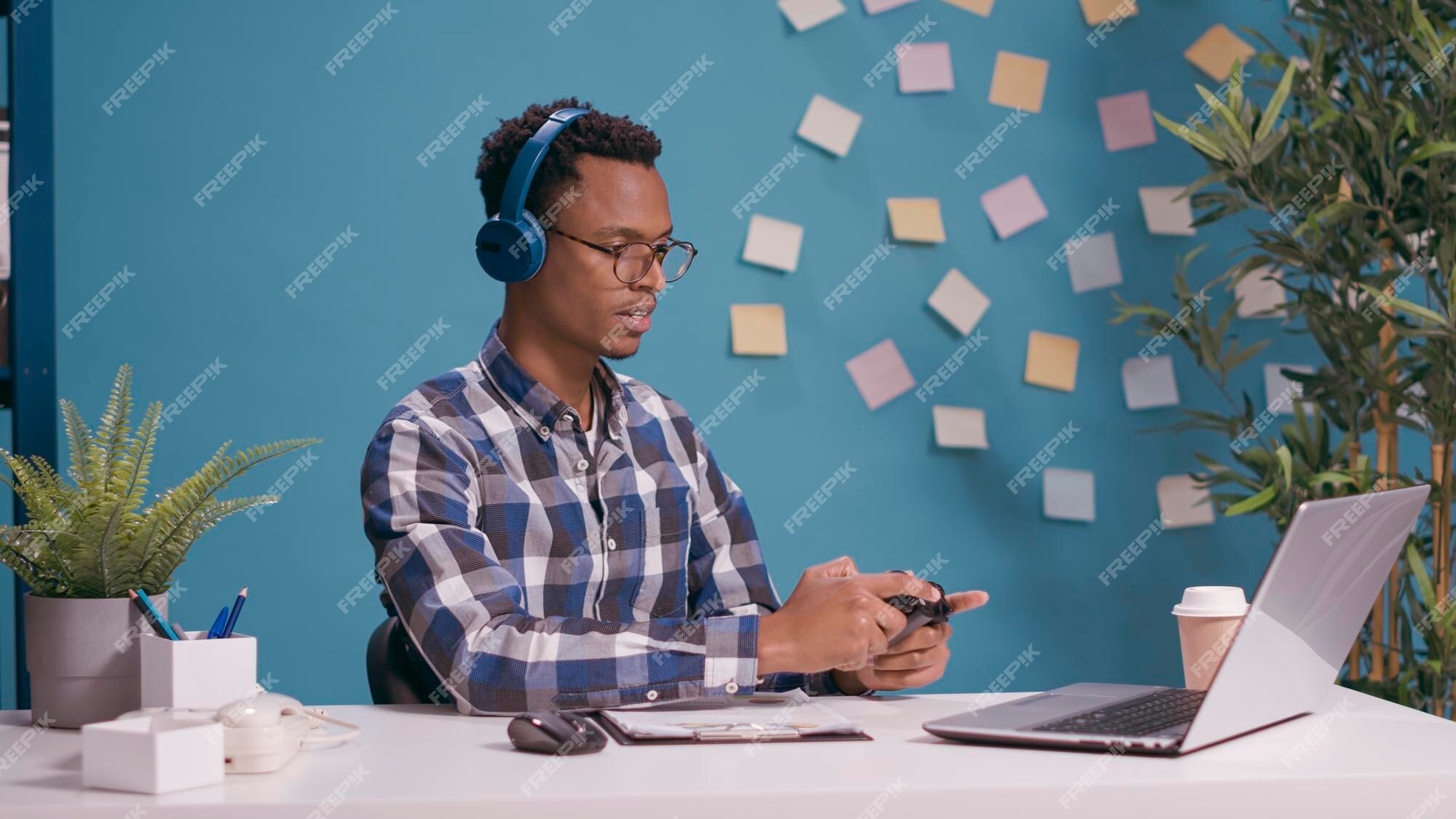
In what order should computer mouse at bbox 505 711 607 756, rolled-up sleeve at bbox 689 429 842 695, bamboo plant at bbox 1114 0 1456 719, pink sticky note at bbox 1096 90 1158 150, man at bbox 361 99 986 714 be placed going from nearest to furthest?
computer mouse at bbox 505 711 607 756 < man at bbox 361 99 986 714 < rolled-up sleeve at bbox 689 429 842 695 < bamboo plant at bbox 1114 0 1456 719 < pink sticky note at bbox 1096 90 1158 150

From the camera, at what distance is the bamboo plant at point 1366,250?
78.7 inches

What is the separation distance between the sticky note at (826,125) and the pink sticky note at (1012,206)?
29cm

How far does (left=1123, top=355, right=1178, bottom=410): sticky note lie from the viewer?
2473 millimetres

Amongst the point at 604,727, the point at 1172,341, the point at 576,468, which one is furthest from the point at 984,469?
the point at 604,727

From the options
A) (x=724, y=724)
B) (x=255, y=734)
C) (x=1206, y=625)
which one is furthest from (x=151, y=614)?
(x=1206, y=625)

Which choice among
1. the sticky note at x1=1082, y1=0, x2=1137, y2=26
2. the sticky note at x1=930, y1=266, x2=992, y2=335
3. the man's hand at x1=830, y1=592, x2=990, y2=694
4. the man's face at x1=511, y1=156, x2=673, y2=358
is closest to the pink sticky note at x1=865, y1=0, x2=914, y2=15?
the sticky note at x1=1082, y1=0, x2=1137, y2=26

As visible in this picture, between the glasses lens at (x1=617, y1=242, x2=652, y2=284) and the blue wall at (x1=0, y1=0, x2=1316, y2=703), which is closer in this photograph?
the glasses lens at (x1=617, y1=242, x2=652, y2=284)

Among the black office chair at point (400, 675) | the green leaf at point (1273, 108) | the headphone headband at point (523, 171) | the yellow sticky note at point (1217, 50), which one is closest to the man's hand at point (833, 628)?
the black office chair at point (400, 675)

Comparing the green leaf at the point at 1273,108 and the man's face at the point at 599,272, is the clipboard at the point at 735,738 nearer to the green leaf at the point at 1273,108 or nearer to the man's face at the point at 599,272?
the man's face at the point at 599,272

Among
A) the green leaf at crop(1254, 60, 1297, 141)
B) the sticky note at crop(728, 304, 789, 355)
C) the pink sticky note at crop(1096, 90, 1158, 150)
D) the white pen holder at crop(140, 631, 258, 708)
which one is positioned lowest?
the white pen holder at crop(140, 631, 258, 708)

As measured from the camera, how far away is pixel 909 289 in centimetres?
242

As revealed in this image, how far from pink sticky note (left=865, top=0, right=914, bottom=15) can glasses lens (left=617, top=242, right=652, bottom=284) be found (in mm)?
1073

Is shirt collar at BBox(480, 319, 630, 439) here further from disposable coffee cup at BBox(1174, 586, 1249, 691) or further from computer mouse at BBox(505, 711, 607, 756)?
disposable coffee cup at BBox(1174, 586, 1249, 691)

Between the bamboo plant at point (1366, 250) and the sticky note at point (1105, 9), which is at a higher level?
the sticky note at point (1105, 9)
